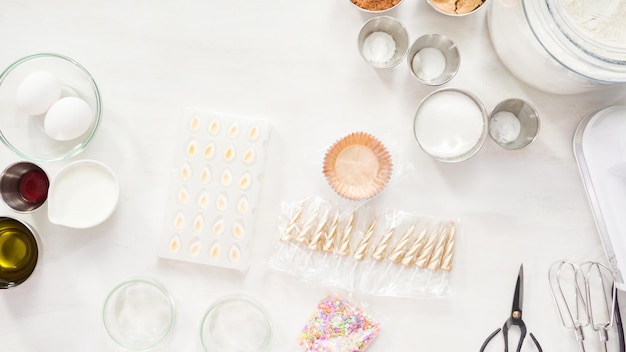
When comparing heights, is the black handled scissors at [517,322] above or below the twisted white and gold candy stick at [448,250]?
below

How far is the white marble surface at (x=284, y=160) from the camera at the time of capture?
1056 millimetres

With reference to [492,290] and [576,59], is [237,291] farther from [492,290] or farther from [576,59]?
[576,59]

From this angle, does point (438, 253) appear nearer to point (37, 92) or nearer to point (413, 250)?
point (413, 250)

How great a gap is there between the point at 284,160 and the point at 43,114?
0.48 metres

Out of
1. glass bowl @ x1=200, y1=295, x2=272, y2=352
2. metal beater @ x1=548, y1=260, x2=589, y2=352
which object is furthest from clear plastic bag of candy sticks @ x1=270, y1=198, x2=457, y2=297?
metal beater @ x1=548, y1=260, x2=589, y2=352

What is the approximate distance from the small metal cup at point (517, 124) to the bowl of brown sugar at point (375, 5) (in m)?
0.29

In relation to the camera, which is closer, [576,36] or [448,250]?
[576,36]

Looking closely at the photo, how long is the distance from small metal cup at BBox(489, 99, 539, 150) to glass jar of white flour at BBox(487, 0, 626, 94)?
97 mm

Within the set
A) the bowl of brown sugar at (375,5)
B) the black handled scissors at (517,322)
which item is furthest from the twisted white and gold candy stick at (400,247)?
the bowl of brown sugar at (375,5)

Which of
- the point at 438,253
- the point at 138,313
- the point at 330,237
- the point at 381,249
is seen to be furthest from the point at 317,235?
the point at 138,313

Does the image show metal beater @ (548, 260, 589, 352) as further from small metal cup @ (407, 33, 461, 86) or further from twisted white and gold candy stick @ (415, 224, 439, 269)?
small metal cup @ (407, 33, 461, 86)

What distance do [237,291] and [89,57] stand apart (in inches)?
22.2

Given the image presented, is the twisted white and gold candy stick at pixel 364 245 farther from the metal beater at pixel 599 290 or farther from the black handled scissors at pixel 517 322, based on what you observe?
the metal beater at pixel 599 290

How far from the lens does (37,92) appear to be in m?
0.97
